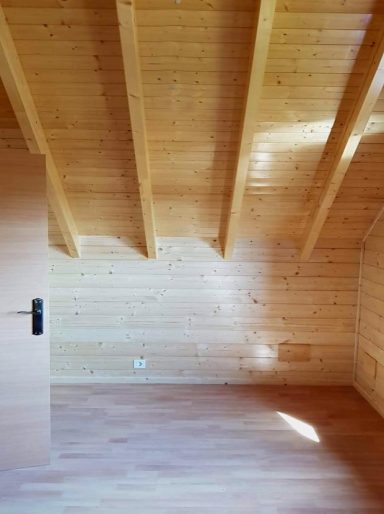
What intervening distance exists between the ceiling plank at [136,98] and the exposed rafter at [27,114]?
607mm

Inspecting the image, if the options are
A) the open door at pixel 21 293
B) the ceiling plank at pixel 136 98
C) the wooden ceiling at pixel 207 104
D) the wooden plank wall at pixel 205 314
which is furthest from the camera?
the wooden plank wall at pixel 205 314

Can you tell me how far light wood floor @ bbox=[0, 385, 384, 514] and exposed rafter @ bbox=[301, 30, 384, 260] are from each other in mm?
1571

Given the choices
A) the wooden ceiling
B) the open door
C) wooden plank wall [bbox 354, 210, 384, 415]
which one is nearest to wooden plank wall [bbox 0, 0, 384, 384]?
the wooden ceiling

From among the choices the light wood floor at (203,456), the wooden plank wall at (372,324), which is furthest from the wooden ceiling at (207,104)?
the light wood floor at (203,456)

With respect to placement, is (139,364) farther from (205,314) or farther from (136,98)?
(136,98)

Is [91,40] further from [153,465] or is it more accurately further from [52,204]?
[153,465]

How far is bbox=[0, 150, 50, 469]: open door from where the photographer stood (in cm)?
240

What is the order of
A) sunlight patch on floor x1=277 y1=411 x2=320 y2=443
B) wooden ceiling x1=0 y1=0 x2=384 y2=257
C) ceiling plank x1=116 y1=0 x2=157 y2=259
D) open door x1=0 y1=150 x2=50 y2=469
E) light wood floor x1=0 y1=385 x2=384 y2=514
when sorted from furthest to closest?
1. sunlight patch on floor x1=277 y1=411 x2=320 y2=443
2. open door x1=0 y1=150 x2=50 y2=469
3. light wood floor x1=0 y1=385 x2=384 y2=514
4. wooden ceiling x1=0 y1=0 x2=384 y2=257
5. ceiling plank x1=116 y1=0 x2=157 y2=259

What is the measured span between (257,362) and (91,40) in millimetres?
2986

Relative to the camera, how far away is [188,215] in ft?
11.0

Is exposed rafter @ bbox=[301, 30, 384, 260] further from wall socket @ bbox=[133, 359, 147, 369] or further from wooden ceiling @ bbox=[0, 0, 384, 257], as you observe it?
wall socket @ bbox=[133, 359, 147, 369]

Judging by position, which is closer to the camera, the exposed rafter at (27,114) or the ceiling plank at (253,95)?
the ceiling plank at (253,95)

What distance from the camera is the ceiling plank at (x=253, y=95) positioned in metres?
1.86

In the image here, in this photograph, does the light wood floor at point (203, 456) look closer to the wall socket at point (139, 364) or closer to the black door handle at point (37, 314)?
the wall socket at point (139, 364)
